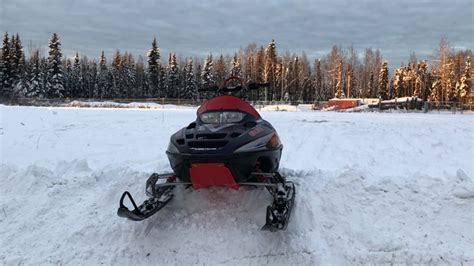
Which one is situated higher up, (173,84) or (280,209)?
(173,84)

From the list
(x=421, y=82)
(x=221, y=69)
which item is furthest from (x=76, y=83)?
(x=421, y=82)

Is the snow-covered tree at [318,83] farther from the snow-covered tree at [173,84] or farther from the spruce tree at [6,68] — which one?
the spruce tree at [6,68]

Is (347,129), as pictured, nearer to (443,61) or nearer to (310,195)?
(310,195)

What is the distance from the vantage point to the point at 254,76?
259ft

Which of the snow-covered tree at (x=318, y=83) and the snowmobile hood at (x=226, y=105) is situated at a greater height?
the snow-covered tree at (x=318, y=83)

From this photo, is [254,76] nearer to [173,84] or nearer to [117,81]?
[173,84]

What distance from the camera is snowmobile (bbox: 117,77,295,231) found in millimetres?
4629

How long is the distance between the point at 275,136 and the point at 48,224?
2980 mm

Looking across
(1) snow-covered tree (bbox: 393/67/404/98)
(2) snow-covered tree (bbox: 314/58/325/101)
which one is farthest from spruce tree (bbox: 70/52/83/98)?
(1) snow-covered tree (bbox: 393/67/404/98)

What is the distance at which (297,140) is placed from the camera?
36.4 ft

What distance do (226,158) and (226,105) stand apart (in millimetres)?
955

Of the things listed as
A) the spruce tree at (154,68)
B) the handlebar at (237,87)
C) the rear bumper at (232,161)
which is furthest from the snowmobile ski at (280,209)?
the spruce tree at (154,68)

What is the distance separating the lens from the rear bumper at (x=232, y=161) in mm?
4590

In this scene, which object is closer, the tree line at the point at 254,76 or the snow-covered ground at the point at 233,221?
the snow-covered ground at the point at 233,221
